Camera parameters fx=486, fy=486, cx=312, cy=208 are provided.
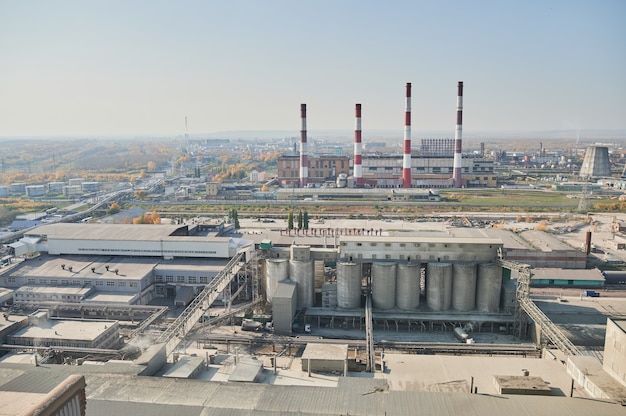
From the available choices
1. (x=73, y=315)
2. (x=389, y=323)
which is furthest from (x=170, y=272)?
(x=389, y=323)

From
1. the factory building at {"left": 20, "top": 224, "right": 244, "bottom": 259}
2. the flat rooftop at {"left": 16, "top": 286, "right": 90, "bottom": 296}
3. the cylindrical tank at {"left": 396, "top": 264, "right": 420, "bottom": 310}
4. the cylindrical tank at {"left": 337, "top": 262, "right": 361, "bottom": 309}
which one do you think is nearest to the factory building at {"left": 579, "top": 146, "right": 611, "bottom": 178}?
the cylindrical tank at {"left": 396, "top": 264, "right": 420, "bottom": 310}

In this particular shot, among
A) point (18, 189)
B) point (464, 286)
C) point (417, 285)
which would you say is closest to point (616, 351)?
point (464, 286)

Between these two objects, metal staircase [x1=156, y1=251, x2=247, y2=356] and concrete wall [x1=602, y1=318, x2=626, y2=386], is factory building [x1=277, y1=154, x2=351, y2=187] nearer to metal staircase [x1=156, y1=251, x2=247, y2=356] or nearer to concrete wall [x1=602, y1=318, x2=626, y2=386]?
metal staircase [x1=156, y1=251, x2=247, y2=356]

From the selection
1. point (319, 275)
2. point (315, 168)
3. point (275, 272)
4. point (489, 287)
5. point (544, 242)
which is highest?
point (315, 168)

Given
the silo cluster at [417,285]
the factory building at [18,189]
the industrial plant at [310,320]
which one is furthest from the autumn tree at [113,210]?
the silo cluster at [417,285]

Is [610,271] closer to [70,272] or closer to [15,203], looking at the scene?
[70,272]

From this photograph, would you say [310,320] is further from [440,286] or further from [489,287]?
[489,287]

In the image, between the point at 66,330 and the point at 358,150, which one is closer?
the point at 66,330
